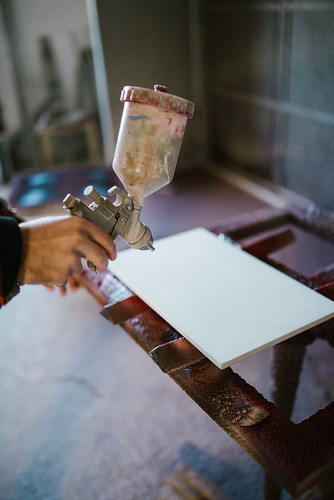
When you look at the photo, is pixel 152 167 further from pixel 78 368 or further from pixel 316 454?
pixel 78 368

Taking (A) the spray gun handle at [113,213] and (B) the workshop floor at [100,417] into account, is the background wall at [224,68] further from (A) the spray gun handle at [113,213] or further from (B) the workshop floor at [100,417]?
(A) the spray gun handle at [113,213]

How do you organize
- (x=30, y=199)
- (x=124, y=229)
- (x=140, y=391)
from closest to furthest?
(x=124, y=229) → (x=140, y=391) → (x=30, y=199)

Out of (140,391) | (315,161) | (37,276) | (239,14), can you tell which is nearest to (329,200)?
(315,161)

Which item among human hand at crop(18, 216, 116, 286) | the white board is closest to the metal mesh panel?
the white board

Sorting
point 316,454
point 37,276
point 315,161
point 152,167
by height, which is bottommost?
point 315,161

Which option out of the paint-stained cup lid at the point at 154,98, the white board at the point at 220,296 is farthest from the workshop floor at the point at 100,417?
the paint-stained cup lid at the point at 154,98

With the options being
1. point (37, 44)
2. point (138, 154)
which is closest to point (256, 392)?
point (138, 154)

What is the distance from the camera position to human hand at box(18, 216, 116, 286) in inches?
45.6

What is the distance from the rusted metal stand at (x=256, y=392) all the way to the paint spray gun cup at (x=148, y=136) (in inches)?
17.1

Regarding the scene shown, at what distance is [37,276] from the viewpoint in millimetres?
1194

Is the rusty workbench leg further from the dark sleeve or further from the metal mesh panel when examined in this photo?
the metal mesh panel

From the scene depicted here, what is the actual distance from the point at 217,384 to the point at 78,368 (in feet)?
4.13

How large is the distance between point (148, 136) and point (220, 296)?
607 millimetres

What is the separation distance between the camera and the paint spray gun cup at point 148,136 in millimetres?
1182
